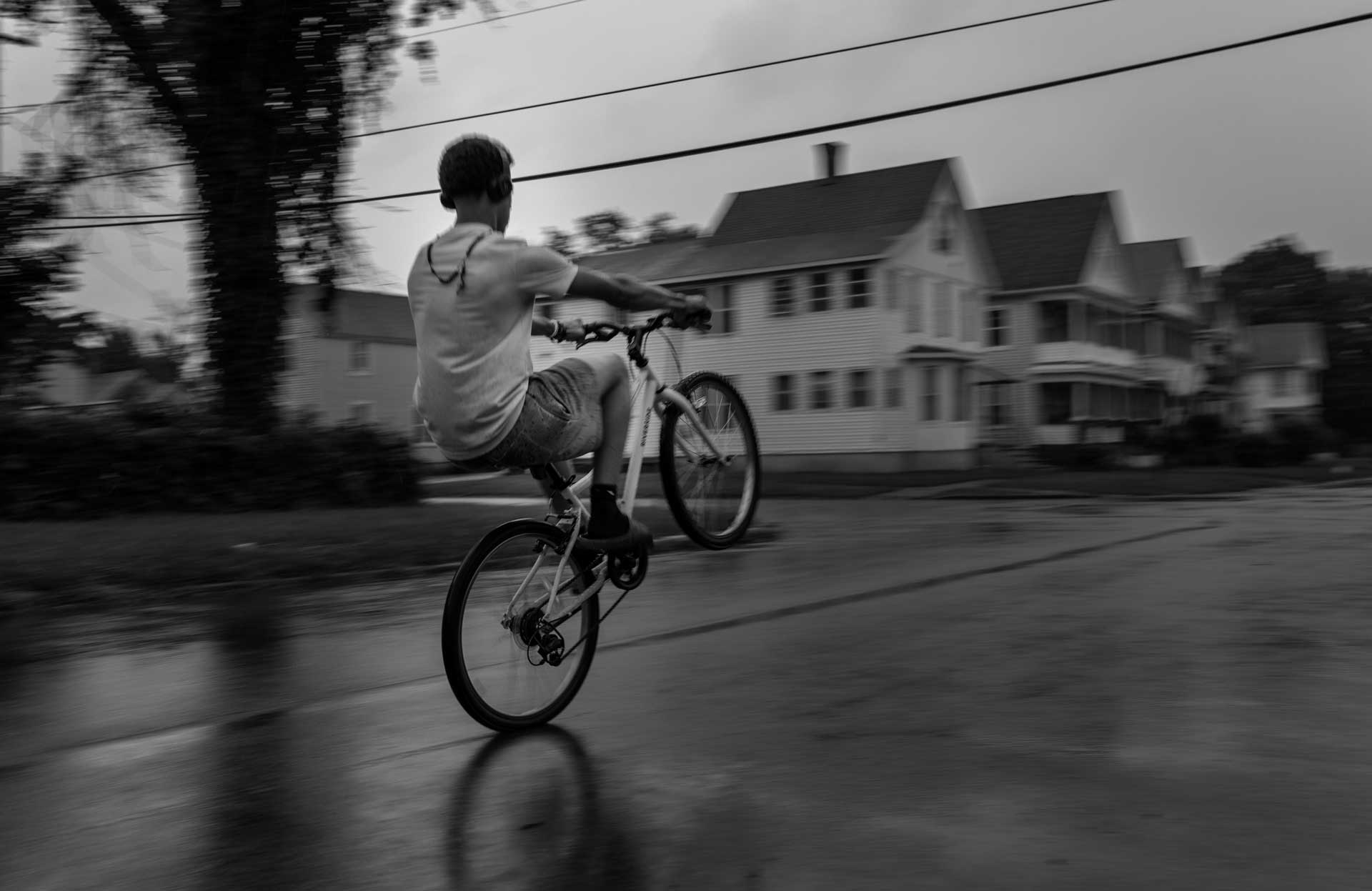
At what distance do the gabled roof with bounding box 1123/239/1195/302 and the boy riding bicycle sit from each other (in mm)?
59232

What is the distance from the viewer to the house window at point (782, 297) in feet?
143

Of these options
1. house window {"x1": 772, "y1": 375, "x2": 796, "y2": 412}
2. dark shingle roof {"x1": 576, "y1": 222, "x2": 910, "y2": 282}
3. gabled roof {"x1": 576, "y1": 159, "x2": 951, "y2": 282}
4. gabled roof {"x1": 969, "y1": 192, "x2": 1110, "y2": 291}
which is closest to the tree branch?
dark shingle roof {"x1": 576, "y1": 222, "x2": 910, "y2": 282}

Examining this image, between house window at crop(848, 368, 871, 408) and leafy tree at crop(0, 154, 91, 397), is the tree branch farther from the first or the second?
house window at crop(848, 368, 871, 408)

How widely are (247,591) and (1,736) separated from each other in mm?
5958

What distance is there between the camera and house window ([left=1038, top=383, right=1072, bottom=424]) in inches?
2029

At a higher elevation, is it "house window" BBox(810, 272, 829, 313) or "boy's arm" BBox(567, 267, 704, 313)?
"house window" BBox(810, 272, 829, 313)

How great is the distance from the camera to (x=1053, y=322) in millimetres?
51688

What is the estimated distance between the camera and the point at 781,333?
43.7 metres

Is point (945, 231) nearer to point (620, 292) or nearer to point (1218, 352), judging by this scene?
point (1218, 352)

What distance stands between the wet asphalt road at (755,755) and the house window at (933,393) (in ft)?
115

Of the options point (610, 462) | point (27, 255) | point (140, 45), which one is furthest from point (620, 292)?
point (140, 45)

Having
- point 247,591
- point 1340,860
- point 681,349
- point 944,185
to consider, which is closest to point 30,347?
point 247,591

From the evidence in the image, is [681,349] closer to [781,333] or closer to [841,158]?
[781,333]

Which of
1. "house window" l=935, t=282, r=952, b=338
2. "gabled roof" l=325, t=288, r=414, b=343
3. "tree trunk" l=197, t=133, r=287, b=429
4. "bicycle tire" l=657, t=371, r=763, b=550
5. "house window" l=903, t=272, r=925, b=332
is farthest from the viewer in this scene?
"gabled roof" l=325, t=288, r=414, b=343
